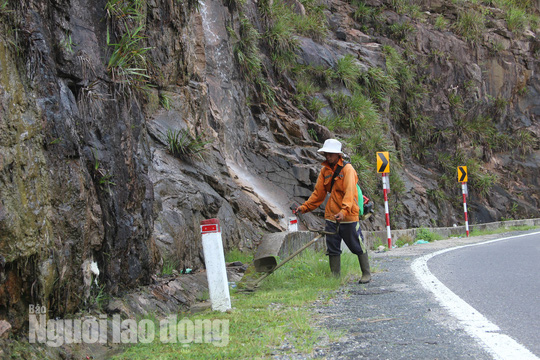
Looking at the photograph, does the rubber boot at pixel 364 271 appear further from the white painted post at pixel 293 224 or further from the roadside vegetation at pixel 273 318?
the white painted post at pixel 293 224

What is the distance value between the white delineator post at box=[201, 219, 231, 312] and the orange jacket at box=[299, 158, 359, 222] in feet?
6.05

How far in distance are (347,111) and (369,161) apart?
1.86 metres

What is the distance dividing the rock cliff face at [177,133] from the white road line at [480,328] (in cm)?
314

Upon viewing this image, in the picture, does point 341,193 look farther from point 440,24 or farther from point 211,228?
point 440,24

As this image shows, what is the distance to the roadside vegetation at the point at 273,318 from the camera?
3828 mm

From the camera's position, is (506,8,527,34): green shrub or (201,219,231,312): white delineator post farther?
(506,8,527,34): green shrub

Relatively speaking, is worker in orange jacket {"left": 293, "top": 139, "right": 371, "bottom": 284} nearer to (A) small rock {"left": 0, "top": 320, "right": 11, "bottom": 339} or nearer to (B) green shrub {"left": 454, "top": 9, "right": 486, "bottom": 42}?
(A) small rock {"left": 0, "top": 320, "right": 11, "bottom": 339}

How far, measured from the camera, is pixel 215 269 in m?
5.50

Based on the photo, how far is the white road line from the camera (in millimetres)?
3096

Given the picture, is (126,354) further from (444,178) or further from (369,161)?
(444,178)

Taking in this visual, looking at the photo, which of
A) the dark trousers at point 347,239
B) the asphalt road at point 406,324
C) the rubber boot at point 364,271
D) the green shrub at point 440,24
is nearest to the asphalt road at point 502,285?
the asphalt road at point 406,324

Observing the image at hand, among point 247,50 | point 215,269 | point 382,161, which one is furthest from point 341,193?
point 247,50

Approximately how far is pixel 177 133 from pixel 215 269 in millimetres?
4381

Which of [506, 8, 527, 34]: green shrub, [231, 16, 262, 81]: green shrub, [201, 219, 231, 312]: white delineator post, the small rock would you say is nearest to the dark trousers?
[201, 219, 231, 312]: white delineator post
